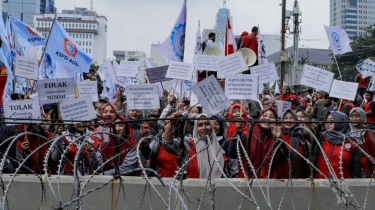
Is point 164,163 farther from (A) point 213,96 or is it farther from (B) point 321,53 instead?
(B) point 321,53

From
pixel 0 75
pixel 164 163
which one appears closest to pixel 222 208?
pixel 164 163

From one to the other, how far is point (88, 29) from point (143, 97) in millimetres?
152190

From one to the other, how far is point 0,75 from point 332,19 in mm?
116019

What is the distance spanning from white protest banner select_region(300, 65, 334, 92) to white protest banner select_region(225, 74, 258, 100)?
4.20 meters

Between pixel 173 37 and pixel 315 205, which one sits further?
pixel 173 37

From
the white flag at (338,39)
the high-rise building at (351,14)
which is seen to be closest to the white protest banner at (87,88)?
the white flag at (338,39)

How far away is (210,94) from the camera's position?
6.18m

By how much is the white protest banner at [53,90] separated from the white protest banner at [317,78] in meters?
5.05

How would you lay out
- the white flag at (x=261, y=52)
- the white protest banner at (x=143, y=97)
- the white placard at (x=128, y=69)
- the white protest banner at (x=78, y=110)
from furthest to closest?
the white flag at (x=261, y=52), the white placard at (x=128, y=69), the white protest banner at (x=143, y=97), the white protest banner at (x=78, y=110)

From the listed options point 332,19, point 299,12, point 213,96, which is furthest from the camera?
point 332,19

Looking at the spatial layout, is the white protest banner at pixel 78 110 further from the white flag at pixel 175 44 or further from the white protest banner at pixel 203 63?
the white flag at pixel 175 44

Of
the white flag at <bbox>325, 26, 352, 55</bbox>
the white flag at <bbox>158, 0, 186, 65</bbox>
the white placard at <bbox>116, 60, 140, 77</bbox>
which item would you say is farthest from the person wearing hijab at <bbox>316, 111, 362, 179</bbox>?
the white placard at <bbox>116, 60, 140, 77</bbox>

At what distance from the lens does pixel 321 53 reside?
291 ft

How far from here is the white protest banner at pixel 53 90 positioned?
750cm
